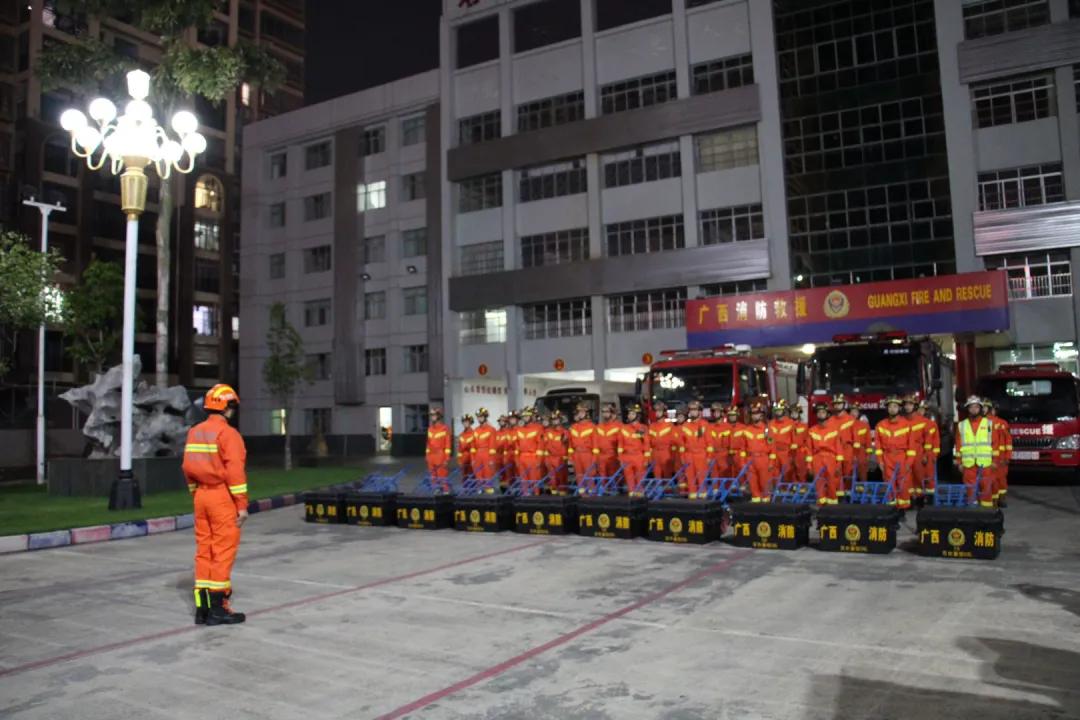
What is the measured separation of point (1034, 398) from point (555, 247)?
24642 mm

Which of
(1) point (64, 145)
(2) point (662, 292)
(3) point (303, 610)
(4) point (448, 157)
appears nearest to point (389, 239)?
(4) point (448, 157)

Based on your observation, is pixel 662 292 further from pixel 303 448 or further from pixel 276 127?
pixel 276 127

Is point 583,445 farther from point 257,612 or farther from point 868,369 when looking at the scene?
point 257,612

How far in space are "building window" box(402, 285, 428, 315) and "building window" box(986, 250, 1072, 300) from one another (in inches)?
1035

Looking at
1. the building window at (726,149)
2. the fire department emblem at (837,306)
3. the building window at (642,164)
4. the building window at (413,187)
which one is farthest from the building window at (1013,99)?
the building window at (413,187)

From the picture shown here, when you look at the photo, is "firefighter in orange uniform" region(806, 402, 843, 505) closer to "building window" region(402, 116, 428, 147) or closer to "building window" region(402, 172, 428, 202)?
"building window" region(402, 172, 428, 202)

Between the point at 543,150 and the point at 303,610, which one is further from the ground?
the point at 543,150

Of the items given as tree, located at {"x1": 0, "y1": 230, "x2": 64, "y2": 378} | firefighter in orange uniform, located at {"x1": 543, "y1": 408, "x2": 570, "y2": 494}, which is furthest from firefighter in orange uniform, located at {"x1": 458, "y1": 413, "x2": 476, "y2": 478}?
tree, located at {"x1": 0, "y1": 230, "x2": 64, "y2": 378}

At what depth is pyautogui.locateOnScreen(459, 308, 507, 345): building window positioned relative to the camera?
39562 mm

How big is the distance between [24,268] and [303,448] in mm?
26461

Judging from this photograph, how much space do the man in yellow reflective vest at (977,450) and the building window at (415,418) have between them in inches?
1287

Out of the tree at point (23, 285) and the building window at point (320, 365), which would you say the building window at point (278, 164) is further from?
the tree at point (23, 285)

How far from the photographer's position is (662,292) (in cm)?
3572

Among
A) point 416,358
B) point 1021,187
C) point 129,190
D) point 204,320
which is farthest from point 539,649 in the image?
point 204,320
